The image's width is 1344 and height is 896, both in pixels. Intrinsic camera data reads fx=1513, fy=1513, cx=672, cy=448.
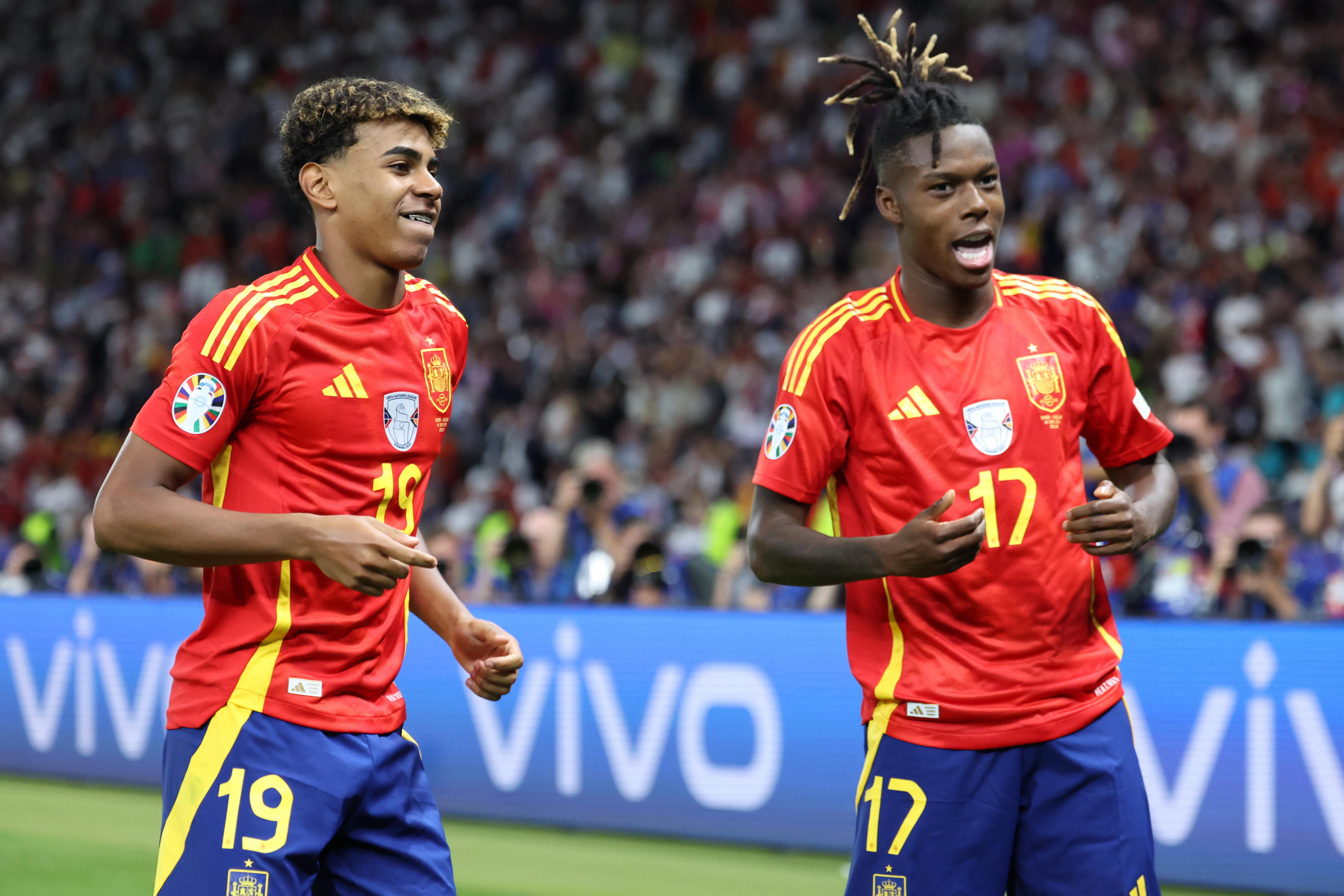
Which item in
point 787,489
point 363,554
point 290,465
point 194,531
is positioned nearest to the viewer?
point 363,554

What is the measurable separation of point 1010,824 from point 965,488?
0.69 m

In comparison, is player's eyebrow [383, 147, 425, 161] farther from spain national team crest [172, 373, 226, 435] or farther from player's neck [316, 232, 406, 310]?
spain national team crest [172, 373, 226, 435]

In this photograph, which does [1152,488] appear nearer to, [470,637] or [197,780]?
[470,637]

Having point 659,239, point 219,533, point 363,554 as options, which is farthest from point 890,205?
point 659,239

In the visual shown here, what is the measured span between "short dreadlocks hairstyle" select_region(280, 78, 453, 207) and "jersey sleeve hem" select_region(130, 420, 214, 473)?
0.66m

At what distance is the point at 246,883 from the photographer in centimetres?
281

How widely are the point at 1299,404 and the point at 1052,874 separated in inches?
300

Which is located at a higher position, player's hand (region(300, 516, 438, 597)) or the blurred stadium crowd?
the blurred stadium crowd

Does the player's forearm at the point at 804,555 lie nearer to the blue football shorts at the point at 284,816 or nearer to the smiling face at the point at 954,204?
the smiling face at the point at 954,204

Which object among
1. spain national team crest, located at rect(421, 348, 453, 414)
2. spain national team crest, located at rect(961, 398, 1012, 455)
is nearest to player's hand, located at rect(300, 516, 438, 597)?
spain national team crest, located at rect(421, 348, 453, 414)

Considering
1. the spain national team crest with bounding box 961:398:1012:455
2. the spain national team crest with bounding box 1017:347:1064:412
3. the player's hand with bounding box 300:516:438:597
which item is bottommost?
the player's hand with bounding box 300:516:438:597

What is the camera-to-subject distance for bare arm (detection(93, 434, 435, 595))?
2.63m

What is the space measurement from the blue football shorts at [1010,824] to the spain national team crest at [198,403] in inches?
60.0

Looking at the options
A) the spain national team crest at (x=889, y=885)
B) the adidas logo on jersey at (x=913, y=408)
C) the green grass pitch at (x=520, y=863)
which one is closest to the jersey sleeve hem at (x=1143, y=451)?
the adidas logo on jersey at (x=913, y=408)
